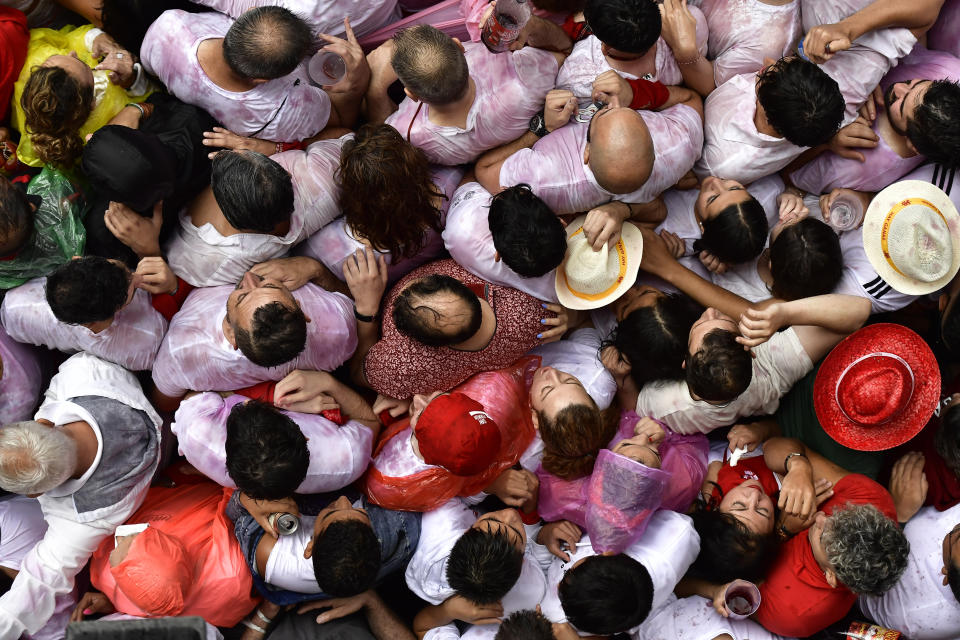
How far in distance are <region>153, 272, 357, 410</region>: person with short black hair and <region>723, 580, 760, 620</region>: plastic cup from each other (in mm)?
2005

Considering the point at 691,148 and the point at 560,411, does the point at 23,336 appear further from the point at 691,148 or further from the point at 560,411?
the point at 691,148

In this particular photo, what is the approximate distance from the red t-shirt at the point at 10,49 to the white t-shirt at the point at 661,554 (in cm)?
333

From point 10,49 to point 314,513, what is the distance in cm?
252

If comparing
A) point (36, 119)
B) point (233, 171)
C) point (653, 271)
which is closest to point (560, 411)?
point (653, 271)

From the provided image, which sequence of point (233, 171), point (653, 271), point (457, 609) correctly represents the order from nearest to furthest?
point (233, 171) → point (457, 609) → point (653, 271)

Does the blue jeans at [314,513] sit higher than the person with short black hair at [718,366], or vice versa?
the person with short black hair at [718,366]

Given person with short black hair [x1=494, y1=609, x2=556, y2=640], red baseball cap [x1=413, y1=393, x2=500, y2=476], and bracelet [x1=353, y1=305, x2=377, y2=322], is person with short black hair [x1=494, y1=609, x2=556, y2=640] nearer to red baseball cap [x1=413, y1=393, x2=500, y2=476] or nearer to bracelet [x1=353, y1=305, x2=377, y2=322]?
red baseball cap [x1=413, y1=393, x2=500, y2=476]

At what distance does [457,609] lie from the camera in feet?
11.7

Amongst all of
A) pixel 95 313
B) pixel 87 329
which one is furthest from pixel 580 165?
pixel 87 329

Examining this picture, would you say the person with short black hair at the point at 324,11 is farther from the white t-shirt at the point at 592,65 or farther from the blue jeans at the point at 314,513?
the blue jeans at the point at 314,513

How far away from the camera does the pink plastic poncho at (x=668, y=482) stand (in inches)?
143

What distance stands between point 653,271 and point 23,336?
293 cm

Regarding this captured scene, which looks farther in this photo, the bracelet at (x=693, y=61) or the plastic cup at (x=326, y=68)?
the plastic cup at (x=326, y=68)

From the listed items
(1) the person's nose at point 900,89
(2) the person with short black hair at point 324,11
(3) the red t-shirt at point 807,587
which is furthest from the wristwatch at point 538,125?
(3) the red t-shirt at point 807,587
